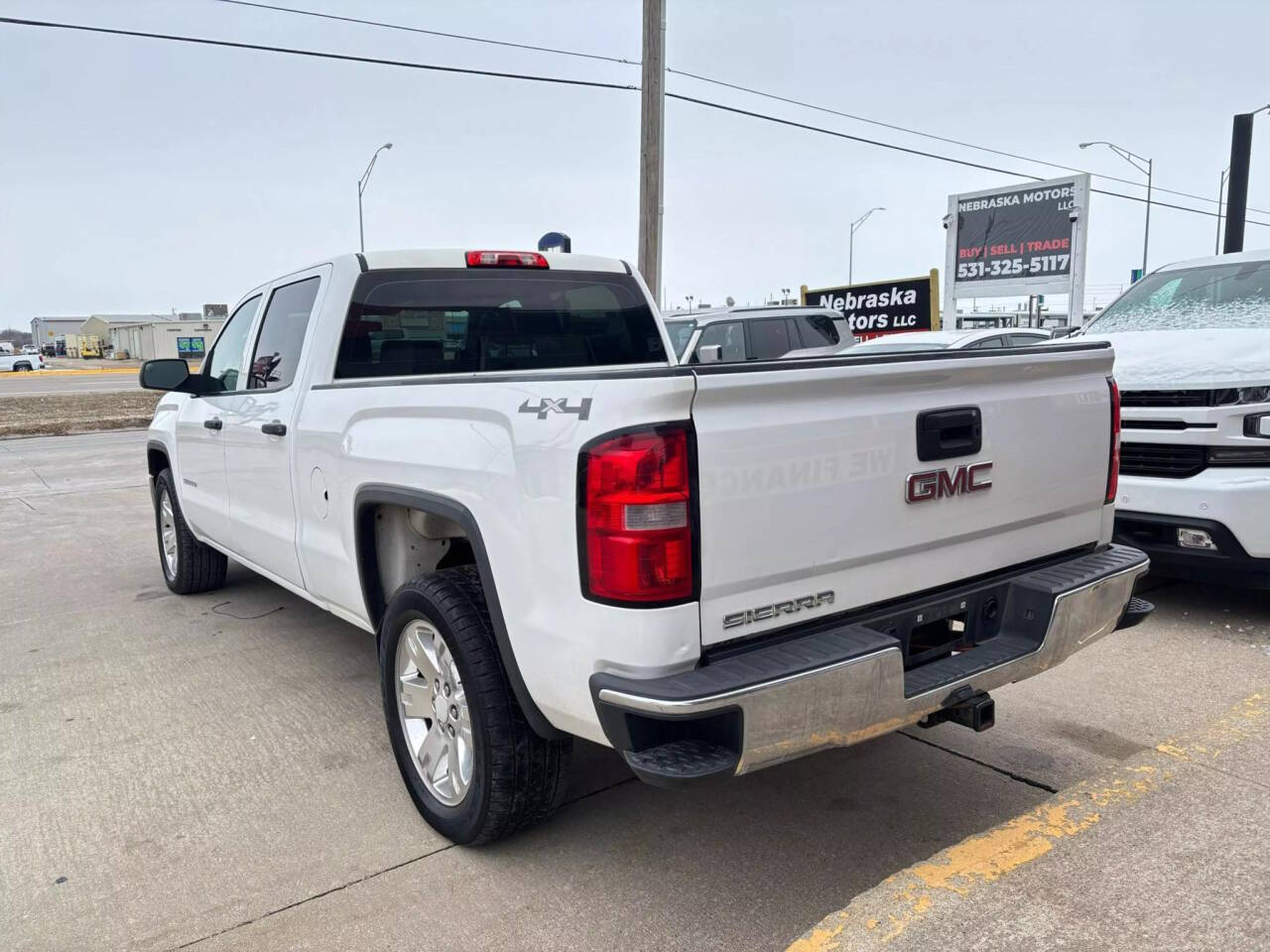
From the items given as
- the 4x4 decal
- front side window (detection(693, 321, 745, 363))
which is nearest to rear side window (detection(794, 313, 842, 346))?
front side window (detection(693, 321, 745, 363))

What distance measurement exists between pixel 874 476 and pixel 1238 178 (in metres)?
20.5

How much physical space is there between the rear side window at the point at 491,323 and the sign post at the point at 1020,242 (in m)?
17.9

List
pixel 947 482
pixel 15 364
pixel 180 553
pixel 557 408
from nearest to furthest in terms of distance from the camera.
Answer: pixel 557 408 < pixel 947 482 < pixel 180 553 < pixel 15 364

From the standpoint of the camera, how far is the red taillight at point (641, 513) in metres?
2.28

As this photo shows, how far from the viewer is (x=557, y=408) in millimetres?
2432

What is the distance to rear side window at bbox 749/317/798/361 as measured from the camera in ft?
40.6

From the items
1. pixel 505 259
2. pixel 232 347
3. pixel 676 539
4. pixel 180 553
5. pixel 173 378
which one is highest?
pixel 505 259

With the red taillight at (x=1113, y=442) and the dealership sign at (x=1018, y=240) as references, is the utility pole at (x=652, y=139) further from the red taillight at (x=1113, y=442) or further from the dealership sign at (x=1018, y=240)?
the dealership sign at (x=1018, y=240)

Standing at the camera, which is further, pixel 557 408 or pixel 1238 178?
pixel 1238 178

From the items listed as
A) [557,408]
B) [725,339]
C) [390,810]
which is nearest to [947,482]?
[557,408]

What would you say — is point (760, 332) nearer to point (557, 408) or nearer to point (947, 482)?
point (947, 482)

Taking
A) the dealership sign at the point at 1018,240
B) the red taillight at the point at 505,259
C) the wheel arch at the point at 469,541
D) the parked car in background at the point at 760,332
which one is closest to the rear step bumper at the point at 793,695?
the wheel arch at the point at 469,541

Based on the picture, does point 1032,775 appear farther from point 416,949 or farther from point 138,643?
point 138,643

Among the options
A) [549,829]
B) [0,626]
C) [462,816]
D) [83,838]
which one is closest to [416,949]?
[462,816]
